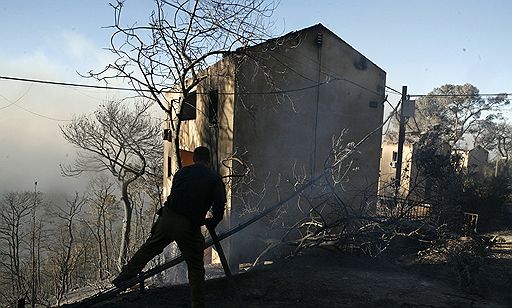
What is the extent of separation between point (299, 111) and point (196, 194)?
846 cm

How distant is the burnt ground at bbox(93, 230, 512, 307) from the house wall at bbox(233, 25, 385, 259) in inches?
133

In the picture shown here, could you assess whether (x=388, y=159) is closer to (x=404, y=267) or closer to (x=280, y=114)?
(x=280, y=114)

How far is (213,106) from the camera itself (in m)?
12.5

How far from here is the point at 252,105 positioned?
441 inches

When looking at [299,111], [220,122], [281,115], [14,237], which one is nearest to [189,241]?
[220,122]

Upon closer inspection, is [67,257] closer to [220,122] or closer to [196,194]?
[220,122]

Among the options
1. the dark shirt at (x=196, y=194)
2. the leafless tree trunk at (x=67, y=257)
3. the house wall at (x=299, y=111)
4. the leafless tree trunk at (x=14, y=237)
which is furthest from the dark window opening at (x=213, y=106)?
the leafless tree trunk at (x=14, y=237)

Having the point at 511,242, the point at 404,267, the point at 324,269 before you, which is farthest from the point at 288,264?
the point at 511,242

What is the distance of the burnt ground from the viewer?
466 centimetres

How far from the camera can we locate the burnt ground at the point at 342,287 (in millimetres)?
4664

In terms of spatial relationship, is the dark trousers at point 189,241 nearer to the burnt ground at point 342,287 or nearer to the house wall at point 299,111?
the burnt ground at point 342,287

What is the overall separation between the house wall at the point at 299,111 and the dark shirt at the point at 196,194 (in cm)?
634

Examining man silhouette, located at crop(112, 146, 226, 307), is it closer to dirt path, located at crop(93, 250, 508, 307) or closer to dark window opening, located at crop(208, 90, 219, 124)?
dirt path, located at crop(93, 250, 508, 307)

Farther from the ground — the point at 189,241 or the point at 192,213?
the point at 192,213
